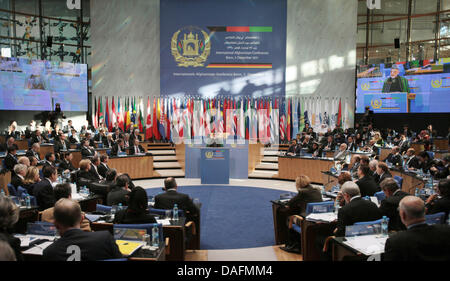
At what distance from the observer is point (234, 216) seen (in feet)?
24.8

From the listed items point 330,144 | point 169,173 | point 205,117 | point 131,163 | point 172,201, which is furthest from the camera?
point 205,117

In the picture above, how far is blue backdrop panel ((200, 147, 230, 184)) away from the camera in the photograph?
36.5 feet

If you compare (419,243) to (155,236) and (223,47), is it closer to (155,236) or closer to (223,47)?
(155,236)

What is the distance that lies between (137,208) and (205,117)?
12.4m

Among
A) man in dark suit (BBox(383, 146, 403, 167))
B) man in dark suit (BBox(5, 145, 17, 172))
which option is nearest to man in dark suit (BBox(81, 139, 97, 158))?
man in dark suit (BBox(5, 145, 17, 172))

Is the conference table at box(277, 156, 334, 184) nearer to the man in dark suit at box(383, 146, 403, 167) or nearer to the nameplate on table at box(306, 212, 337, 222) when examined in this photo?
the man in dark suit at box(383, 146, 403, 167)

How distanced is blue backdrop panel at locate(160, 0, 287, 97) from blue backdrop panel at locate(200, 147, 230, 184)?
20.4 feet

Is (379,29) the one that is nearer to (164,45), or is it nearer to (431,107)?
(431,107)

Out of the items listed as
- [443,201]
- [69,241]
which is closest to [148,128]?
[443,201]

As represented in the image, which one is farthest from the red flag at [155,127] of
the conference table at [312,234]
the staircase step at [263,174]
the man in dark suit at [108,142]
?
the conference table at [312,234]

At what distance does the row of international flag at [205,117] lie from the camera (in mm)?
16000

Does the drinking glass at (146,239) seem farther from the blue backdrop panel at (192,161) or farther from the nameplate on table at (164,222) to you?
the blue backdrop panel at (192,161)

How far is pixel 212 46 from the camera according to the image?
54.7 ft
